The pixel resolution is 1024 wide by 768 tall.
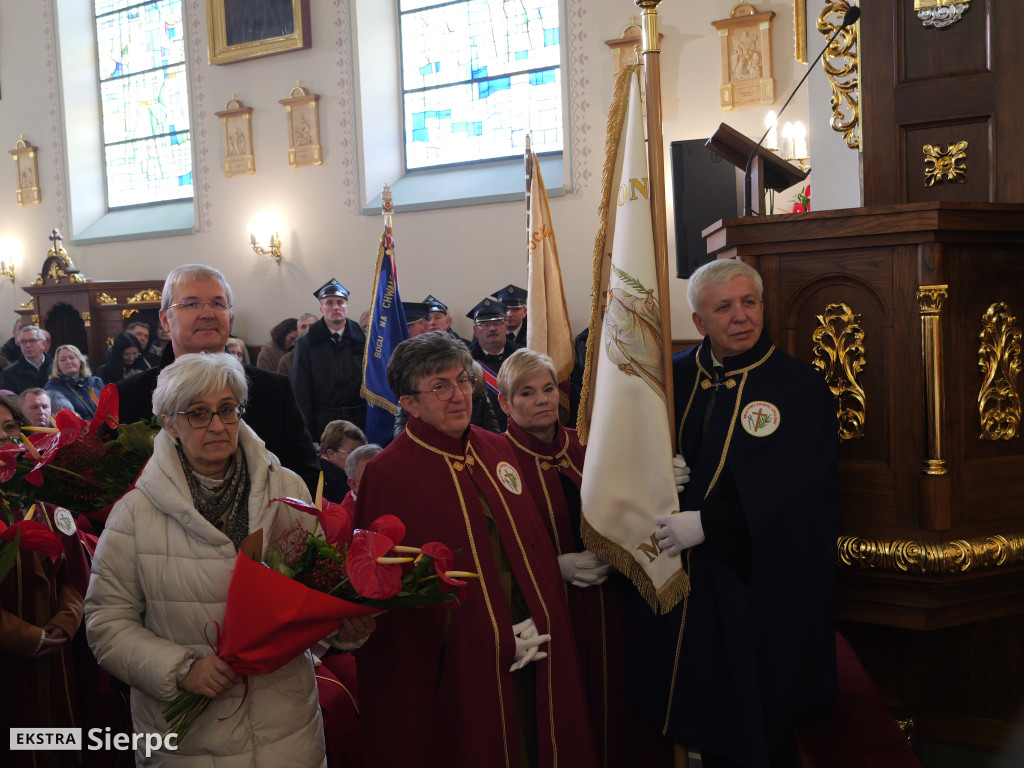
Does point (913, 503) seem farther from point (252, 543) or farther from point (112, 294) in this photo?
point (112, 294)

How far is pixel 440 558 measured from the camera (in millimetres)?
2156

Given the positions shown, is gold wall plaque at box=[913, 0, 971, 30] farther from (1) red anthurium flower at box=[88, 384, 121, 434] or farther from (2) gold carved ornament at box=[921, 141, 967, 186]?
(1) red anthurium flower at box=[88, 384, 121, 434]

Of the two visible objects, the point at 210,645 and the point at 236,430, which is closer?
the point at 210,645

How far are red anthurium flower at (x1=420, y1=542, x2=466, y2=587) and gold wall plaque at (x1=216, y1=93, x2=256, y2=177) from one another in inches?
379

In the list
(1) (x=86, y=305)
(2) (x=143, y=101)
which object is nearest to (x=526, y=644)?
(1) (x=86, y=305)

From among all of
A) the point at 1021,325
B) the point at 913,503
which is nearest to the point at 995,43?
the point at 1021,325

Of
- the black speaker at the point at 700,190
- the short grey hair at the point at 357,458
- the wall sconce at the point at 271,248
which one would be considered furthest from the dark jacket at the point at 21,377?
the black speaker at the point at 700,190

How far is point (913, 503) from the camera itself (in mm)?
2631

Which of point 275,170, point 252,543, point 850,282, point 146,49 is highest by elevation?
point 146,49

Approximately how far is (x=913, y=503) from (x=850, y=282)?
0.64 metres

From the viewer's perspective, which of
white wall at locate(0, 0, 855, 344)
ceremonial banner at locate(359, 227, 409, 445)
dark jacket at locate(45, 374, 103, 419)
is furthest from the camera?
white wall at locate(0, 0, 855, 344)

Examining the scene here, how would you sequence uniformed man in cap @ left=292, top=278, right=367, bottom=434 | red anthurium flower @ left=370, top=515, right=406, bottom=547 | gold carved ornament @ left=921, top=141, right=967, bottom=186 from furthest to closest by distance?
uniformed man in cap @ left=292, top=278, right=367, bottom=434, gold carved ornament @ left=921, top=141, right=967, bottom=186, red anthurium flower @ left=370, top=515, right=406, bottom=547

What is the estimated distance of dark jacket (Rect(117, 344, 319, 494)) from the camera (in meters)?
2.92

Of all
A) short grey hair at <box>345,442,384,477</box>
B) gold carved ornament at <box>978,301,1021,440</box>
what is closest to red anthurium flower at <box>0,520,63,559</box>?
short grey hair at <box>345,442,384,477</box>
